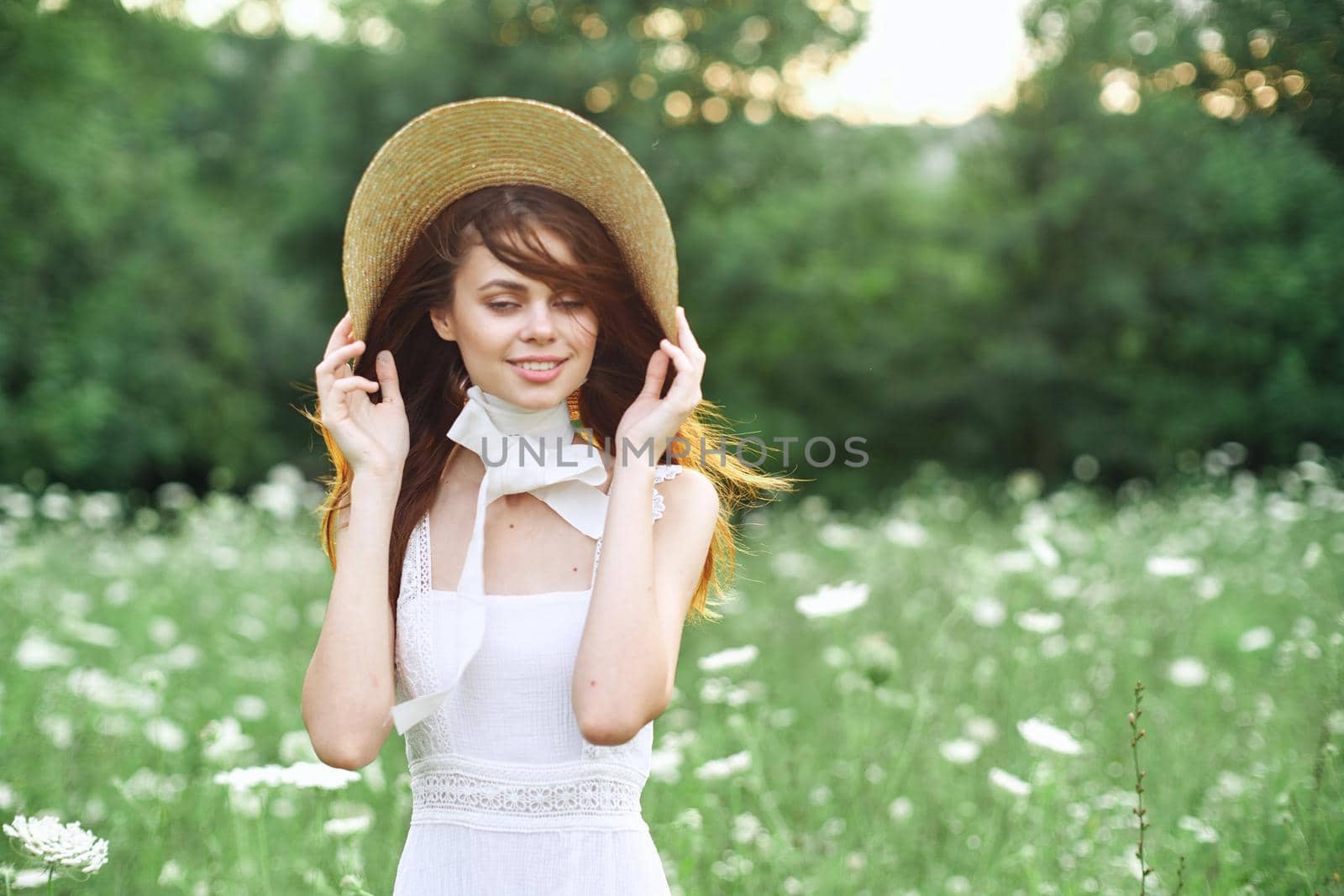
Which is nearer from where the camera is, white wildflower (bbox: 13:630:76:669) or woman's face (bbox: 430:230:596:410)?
woman's face (bbox: 430:230:596:410)

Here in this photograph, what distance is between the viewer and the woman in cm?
146

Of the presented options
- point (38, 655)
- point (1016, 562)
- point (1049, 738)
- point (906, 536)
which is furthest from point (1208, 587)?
point (38, 655)

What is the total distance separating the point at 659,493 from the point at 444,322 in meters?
0.39

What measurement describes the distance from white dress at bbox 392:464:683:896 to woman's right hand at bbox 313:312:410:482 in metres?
0.20

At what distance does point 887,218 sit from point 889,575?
40.2 feet

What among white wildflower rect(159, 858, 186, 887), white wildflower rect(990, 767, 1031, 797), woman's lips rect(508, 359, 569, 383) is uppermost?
woman's lips rect(508, 359, 569, 383)

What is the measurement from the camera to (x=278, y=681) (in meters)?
4.16

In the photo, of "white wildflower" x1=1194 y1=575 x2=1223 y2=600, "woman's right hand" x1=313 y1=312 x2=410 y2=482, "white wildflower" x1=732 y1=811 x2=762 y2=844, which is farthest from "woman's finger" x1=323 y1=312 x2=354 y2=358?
"white wildflower" x1=1194 y1=575 x2=1223 y2=600

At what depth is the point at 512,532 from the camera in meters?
1.60

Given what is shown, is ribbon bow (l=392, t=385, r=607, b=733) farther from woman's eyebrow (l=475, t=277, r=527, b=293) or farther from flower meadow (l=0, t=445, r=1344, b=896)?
flower meadow (l=0, t=445, r=1344, b=896)

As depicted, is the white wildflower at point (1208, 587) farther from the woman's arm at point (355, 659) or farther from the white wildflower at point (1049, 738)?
the woman's arm at point (355, 659)

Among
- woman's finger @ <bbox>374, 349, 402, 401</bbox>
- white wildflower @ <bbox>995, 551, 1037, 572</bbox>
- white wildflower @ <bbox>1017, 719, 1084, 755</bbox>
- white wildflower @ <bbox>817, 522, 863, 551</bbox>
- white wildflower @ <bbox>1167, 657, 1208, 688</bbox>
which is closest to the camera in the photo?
woman's finger @ <bbox>374, 349, 402, 401</bbox>

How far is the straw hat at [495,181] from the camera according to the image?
156cm

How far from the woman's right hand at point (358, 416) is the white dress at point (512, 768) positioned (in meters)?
0.20
